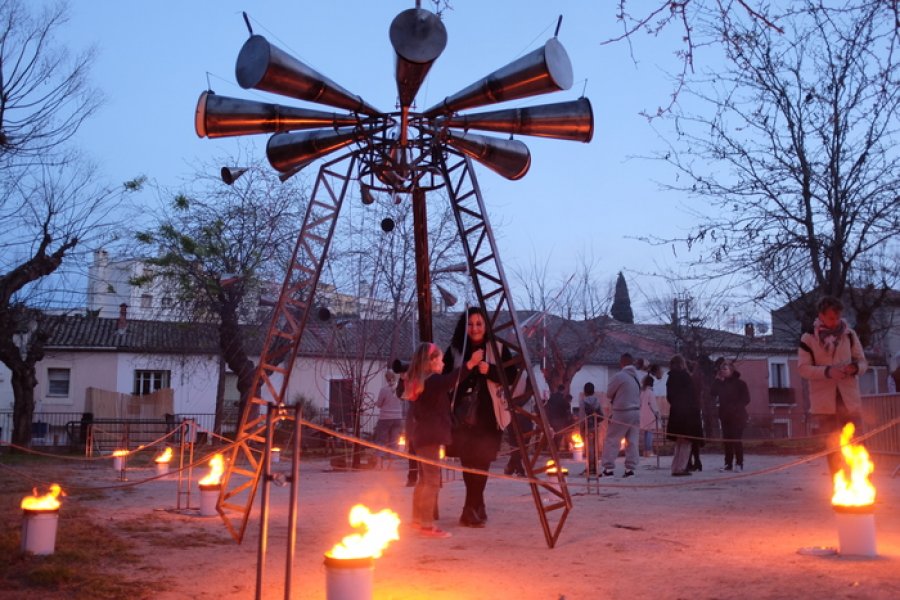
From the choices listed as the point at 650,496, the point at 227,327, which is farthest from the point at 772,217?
the point at 227,327

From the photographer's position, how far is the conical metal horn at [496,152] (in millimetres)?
7309

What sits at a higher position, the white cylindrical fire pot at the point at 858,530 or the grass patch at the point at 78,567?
the white cylindrical fire pot at the point at 858,530

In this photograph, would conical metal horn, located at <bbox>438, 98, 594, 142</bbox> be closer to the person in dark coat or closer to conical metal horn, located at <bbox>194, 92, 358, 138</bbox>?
conical metal horn, located at <bbox>194, 92, 358, 138</bbox>

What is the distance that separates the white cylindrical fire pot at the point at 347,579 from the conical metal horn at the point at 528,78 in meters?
4.07

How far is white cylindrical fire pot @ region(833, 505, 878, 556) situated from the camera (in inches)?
224

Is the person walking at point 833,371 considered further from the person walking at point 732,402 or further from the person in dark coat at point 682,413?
the person walking at point 732,402

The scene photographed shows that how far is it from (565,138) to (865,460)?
3510 mm

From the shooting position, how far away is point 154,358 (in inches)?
1479

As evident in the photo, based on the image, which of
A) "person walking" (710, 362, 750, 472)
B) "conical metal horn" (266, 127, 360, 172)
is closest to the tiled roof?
"person walking" (710, 362, 750, 472)

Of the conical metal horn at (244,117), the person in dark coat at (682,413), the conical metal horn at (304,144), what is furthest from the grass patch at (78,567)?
the person in dark coat at (682,413)

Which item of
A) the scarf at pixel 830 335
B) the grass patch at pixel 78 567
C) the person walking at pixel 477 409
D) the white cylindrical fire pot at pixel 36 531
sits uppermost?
the scarf at pixel 830 335

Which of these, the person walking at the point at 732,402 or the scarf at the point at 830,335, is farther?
the person walking at the point at 732,402

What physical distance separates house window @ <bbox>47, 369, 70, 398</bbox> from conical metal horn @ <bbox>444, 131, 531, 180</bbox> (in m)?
36.6

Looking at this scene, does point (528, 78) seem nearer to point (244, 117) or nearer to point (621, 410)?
point (244, 117)
